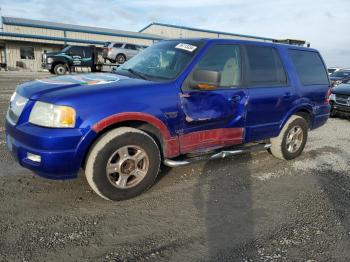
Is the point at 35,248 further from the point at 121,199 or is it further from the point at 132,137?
the point at 132,137

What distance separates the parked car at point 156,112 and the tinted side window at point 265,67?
0.02 m

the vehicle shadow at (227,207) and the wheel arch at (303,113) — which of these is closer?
the vehicle shadow at (227,207)

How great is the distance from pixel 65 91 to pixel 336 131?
7099 millimetres

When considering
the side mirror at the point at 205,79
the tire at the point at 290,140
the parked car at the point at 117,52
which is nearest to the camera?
the side mirror at the point at 205,79

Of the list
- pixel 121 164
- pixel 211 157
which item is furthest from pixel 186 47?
pixel 121 164

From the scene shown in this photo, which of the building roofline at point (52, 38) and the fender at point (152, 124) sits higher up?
the building roofline at point (52, 38)

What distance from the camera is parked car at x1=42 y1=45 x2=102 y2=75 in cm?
2038

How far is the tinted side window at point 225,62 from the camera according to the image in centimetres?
416

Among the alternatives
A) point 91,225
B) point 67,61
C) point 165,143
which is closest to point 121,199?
point 91,225

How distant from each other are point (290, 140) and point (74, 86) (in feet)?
12.1

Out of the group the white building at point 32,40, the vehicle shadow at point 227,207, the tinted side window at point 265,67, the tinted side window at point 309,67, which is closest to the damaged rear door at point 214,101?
the tinted side window at point 265,67

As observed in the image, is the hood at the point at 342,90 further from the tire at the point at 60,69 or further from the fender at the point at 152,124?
the tire at the point at 60,69

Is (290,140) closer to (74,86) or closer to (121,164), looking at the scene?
(121,164)

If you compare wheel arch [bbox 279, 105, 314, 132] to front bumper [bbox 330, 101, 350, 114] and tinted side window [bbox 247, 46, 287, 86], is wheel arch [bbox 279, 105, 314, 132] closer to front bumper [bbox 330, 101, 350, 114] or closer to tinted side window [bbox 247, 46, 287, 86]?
tinted side window [bbox 247, 46, 287, 86]
